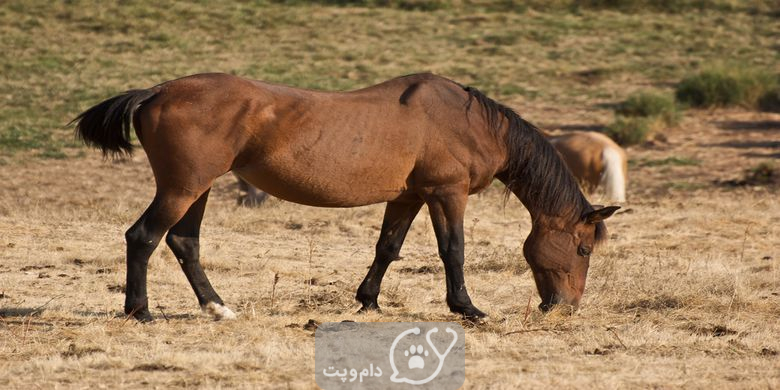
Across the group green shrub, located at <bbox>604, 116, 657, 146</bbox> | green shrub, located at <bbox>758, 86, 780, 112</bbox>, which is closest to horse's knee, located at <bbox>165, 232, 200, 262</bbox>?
green shrub, located at <bbox>604, 116, 657, 146</bbox>

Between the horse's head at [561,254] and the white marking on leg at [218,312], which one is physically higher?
the horse's head at [561,254]

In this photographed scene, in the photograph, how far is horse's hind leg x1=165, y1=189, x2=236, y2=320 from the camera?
7.20m

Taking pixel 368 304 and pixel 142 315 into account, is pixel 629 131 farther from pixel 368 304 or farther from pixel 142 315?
pixel 142 315

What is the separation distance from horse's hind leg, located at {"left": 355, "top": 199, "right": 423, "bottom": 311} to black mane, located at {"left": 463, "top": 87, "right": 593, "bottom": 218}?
2.33 ft

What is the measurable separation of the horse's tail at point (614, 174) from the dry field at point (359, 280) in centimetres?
44

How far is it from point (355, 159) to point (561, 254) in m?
1.56

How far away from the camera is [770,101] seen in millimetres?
Answer: 21781

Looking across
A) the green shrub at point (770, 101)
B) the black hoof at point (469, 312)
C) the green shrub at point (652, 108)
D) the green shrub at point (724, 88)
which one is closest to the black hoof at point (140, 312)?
the black hoof at point (469, 312)

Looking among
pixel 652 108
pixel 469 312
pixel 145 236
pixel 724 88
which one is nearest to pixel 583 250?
pixel 469 312

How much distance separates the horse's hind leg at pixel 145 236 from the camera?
6.75 metres

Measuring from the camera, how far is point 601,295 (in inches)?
317

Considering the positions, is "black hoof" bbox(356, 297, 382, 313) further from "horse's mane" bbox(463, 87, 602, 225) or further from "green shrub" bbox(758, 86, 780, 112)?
"green shrub" bbox(758, 86, 780, 112)

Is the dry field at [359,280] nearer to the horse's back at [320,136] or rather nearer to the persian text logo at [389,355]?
the persian text logo at [389,355]

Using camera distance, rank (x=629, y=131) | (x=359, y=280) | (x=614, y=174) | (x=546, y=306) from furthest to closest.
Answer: (x=629, y=131) < (x=614, y=174) < (x=359, y=280) < (x=546, y=306)
